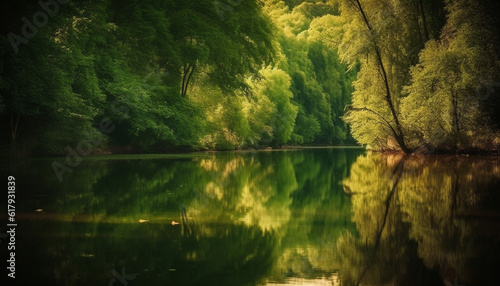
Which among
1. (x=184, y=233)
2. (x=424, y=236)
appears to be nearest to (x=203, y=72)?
(x=184, y=233)

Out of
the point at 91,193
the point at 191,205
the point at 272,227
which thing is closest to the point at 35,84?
the point at 91,193

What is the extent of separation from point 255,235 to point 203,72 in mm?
35662

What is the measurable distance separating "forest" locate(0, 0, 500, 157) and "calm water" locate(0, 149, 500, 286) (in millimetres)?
10767

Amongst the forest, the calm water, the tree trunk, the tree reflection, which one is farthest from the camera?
the forest

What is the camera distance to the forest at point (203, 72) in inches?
904

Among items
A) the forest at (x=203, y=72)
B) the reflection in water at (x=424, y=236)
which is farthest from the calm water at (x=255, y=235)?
→ the forest at (x=203, y=72)

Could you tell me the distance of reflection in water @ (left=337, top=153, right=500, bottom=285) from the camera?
210 inches

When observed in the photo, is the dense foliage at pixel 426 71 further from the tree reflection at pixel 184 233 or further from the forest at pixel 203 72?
the tree reflection at pixel 184 233

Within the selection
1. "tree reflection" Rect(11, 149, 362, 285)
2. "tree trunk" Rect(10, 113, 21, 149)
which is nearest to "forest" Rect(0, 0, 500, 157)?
"tree trunk" Rect(10, 113, 21, 149)

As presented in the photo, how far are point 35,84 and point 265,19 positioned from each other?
23.5 m

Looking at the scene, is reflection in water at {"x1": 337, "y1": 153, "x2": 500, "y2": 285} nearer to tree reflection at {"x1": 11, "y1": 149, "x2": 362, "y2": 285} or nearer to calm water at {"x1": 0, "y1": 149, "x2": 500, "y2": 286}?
calm water at {"x1": 0, "y1": 149, "x2": 500, "y2": 286}

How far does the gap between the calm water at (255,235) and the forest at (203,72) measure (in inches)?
424

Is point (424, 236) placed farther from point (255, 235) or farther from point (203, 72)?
point (203, 72)

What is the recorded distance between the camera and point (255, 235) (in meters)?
7.46
